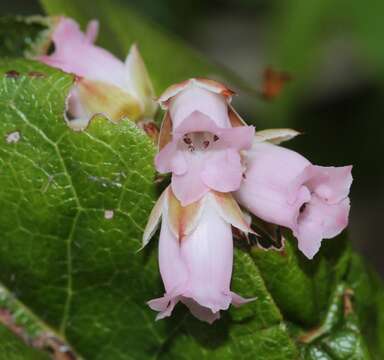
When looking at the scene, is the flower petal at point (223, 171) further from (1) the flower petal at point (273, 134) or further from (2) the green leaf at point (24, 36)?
(2) the green leaf at point (24, 36)

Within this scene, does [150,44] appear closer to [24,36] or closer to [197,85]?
[24,36]

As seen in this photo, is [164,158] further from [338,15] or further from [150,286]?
[338,15]

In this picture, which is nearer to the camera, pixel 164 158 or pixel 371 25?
pixel 164 158

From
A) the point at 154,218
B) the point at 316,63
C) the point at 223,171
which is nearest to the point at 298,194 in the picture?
the point at 223,171

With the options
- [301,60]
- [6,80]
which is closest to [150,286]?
[6,80]

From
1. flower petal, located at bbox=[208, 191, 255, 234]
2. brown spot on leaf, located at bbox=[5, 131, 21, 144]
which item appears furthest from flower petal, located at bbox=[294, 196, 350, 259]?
brown spot on leaf, located at bbox=[5, 131, 21, 144]

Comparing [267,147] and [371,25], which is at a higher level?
[267,147]
